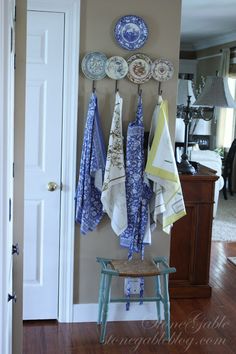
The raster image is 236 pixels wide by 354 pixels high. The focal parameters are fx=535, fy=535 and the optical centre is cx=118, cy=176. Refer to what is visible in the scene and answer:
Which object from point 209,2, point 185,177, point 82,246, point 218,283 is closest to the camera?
point 82,246

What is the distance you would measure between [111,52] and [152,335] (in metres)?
1.75

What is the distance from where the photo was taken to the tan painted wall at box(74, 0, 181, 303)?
10.5ft

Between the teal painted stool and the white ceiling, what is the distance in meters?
3.73

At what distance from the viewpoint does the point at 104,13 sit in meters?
3.20

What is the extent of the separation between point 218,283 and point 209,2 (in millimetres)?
3291

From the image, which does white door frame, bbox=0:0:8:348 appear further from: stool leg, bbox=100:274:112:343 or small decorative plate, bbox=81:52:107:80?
small decorative plate, bbox=81:52:107:80

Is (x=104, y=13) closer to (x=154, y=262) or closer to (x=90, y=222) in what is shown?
(x=90, y=222)

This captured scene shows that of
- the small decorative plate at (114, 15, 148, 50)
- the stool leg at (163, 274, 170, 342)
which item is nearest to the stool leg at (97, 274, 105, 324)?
the stool leg at (163, 274, 170, 342)

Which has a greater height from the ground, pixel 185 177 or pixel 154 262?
pixel 185 177

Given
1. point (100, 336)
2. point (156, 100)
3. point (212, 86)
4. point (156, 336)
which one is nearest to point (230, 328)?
point (156, 336)

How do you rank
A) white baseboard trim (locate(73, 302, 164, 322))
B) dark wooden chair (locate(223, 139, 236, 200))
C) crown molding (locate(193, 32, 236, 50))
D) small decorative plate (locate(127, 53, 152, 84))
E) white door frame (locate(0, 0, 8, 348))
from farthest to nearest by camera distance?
crown molding (locate(193, 32, 236, 50)) → dark wooden chair (locate(223, 139, 236, 200)) → white baseboard trim (locate(73, 302, 164, 322)) → small decorative plate (locate(127, 53, 152, 84)) → white door frame (locate(0, 0, 8, 348))

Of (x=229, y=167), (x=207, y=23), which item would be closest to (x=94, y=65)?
(x=207, y=23)

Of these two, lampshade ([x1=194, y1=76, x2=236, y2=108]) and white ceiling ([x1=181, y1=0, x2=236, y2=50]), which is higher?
white ceiling ([x1=181, y1=0, x2=236, y2=50])

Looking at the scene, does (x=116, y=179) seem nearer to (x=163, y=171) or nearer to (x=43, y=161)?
(x=163, y=171)
